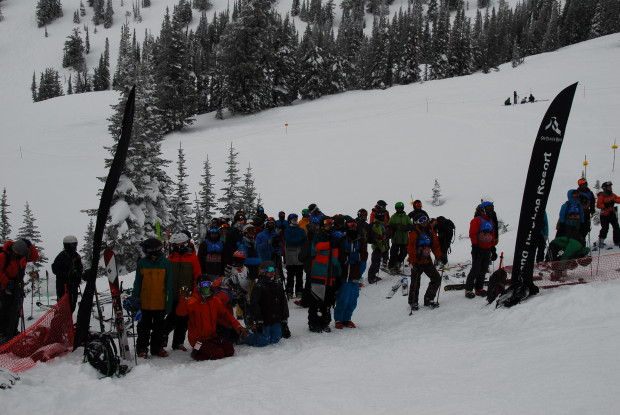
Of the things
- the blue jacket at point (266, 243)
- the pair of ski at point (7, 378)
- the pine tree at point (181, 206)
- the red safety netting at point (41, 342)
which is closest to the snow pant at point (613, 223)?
the blue jacket at point (266, 243)

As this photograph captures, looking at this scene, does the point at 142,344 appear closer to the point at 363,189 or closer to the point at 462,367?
the point at 462,367

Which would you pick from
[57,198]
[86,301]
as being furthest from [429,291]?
[57,198]

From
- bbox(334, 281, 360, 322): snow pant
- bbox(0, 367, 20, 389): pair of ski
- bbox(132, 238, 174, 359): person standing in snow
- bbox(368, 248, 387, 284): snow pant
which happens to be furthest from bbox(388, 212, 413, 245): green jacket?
bbox(0, 367, 20, 389): pair of ski

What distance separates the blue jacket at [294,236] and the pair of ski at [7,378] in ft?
19.5

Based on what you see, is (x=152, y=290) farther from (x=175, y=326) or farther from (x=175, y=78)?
(x=175, y=78)

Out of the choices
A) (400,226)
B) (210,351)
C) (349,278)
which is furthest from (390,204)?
(210,351)

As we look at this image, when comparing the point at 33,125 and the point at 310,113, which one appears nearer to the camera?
the point at 310,113

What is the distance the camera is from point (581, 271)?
7.77 meters

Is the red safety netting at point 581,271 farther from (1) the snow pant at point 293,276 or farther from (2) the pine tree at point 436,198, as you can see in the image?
(2) the pine tree at point 436,198

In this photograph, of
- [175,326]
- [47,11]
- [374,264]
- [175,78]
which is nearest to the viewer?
[175,326]

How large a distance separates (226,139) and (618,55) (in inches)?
1452

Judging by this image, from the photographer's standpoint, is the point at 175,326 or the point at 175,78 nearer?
the point at 175,326

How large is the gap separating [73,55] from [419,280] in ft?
480

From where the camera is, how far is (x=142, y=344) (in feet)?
22.0
